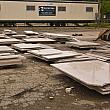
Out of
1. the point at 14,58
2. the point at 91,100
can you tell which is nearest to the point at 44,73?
the point at 14,58

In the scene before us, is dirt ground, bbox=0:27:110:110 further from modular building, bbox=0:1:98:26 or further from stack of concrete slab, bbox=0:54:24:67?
modular building, bbox=0:1:98:26

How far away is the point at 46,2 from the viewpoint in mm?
31484

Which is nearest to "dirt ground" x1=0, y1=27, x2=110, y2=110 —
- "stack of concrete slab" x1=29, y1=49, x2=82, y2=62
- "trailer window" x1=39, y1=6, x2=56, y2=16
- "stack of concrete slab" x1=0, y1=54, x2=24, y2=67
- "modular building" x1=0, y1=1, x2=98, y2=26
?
"stack of concrete slab" x1=0, y1=54, x2=24, y2=67

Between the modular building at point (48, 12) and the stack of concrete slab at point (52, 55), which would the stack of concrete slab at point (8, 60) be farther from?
the modular building at point (48, 12)

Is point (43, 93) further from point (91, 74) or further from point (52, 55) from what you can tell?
point (52, 55)

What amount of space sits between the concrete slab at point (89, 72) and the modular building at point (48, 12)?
2259cm

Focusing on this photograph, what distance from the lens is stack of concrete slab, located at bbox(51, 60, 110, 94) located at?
577cm

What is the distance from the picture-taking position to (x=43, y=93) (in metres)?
6.48

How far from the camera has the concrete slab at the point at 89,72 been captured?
6014 mm

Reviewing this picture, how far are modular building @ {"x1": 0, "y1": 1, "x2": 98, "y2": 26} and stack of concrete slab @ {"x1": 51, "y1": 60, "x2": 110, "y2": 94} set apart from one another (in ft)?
74.2

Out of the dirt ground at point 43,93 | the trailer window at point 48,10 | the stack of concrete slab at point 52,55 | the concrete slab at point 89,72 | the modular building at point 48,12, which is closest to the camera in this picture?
the dirt ground at point 43,93

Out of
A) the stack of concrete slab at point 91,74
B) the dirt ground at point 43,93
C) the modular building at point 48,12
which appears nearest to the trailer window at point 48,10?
the modular building at point 48,12

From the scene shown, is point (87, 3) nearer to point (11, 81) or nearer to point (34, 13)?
point (34, 13)

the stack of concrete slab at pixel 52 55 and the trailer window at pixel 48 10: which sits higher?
the trailer window at pixel 48 10
